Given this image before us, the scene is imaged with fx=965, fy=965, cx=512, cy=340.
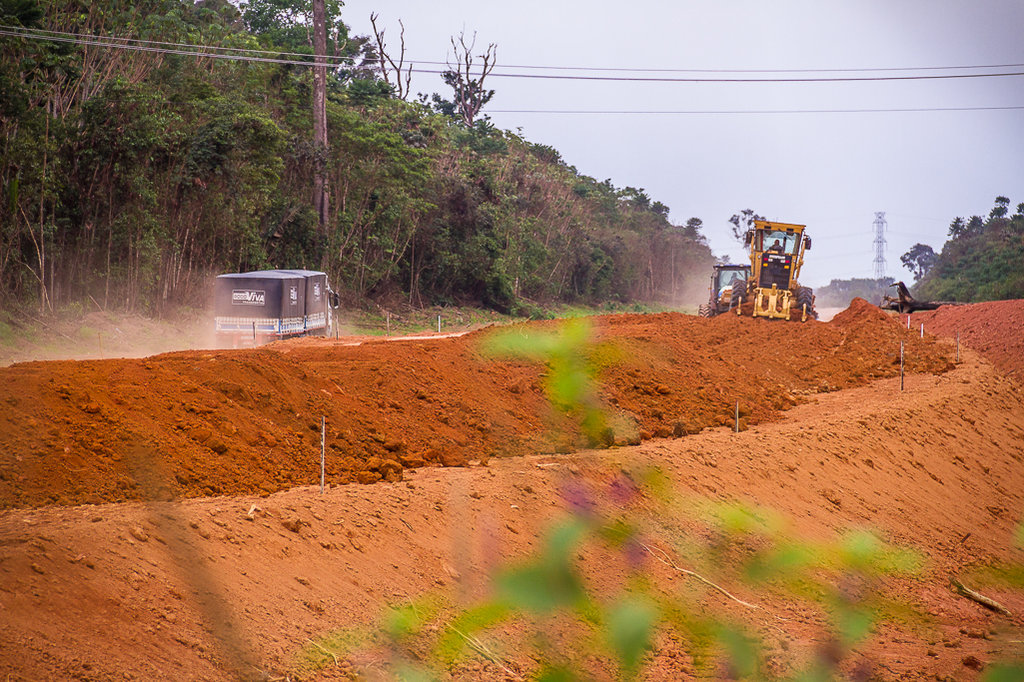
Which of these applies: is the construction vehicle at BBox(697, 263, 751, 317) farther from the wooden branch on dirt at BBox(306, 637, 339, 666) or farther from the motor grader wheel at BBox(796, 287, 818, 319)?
the wooden branch on dirt at BBox(306, 637, 339, 666)

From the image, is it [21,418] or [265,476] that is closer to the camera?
[21,418]

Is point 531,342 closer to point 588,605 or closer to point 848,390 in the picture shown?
point 588,605

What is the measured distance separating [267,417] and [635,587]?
23.3 feet

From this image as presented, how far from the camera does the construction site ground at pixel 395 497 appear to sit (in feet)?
8.78

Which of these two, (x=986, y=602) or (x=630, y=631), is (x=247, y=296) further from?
(x=630, y=631)

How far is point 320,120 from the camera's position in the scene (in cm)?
3123

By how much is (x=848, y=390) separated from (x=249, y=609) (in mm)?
15531

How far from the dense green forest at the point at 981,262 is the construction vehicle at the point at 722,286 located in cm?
2002

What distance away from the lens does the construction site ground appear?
105 inches

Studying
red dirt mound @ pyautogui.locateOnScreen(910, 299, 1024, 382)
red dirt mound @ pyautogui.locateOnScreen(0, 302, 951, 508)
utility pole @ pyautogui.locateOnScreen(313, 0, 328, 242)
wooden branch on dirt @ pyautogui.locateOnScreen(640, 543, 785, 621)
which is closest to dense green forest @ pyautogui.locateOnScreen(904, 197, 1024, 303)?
red dirt mound @ pyautogui.locateOnScreen(910, 299, 1024, 382)

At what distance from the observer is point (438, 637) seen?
1.77 metres

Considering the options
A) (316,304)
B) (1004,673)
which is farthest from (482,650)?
(316,304)

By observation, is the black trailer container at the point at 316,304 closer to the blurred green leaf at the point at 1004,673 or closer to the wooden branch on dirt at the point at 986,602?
the wooden branch on dirt at the point at 986,602

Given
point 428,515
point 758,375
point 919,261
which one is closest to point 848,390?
point 758,375
